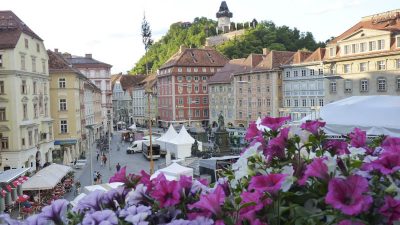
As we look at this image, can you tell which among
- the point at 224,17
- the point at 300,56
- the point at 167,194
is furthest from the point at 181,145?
the point at 224,17

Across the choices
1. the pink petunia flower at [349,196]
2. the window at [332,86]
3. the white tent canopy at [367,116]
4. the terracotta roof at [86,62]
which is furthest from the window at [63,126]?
the pink petunia flower at [349,196]

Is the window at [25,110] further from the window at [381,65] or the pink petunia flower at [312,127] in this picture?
the pink petunia flower at [312,127]

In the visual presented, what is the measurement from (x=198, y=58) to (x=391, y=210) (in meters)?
77.7

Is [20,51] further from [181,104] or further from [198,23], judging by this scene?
[198,23]

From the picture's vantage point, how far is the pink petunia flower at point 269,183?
2078mm

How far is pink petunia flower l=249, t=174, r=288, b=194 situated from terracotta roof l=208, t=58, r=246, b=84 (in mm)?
64824

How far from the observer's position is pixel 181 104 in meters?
78.4

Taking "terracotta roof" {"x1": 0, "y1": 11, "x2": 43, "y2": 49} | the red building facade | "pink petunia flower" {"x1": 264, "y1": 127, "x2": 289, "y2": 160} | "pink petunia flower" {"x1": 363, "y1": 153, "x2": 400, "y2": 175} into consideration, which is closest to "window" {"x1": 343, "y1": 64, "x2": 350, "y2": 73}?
"terracotta roof" {"x1": 0, "y1": 11, "x2": 43, "y2": 49}

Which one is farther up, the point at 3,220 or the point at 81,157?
the point at 3,220

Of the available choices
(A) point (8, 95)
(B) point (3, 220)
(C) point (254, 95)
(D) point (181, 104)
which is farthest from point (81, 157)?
(B) point (3, 220)

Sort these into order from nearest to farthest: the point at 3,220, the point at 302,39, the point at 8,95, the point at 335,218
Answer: the point at 335,218 → the point at 3,220 → the point at 8,95 → the point at 302,39

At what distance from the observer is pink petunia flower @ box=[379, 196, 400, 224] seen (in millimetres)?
1907

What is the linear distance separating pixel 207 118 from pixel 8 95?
160 feet

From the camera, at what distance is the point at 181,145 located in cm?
3703
